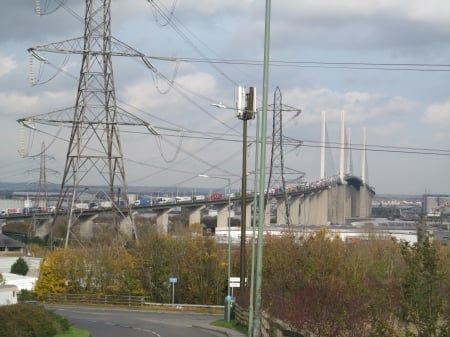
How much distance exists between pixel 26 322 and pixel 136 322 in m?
16.2

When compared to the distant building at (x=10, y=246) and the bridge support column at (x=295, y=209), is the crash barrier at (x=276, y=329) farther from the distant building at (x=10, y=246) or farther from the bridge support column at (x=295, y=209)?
the bridge support column at (x=295, y=209)

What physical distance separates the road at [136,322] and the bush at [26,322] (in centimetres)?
504

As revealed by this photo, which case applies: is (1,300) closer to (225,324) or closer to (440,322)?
(225,324)

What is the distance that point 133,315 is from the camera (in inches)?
1997

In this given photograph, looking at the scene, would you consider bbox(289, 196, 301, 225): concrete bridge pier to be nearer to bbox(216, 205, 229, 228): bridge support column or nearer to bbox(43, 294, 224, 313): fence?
bbox(216, 205, 229, 228): bridge support column

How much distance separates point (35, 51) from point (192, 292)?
2220 cm

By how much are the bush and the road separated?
199 inches

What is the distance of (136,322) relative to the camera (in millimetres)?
43594

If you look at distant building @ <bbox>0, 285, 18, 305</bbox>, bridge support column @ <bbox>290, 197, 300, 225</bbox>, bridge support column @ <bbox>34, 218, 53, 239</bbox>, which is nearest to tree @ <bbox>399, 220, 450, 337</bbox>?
distant building @ <bbox>0, 285, 18, 305</bbox>

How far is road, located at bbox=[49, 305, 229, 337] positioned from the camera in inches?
1431

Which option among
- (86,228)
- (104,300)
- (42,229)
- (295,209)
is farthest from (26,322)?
(295,209)

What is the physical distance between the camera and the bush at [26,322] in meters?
26.8

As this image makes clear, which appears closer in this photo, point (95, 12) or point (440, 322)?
point (440, 322)

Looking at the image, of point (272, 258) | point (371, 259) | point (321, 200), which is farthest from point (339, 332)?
point (321, 200)
